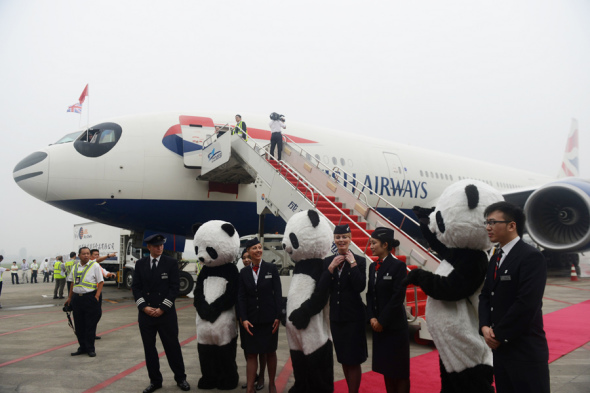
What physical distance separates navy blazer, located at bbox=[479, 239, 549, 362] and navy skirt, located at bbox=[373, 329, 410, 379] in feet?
3.04

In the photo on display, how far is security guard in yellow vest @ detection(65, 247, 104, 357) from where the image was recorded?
5.96 meters

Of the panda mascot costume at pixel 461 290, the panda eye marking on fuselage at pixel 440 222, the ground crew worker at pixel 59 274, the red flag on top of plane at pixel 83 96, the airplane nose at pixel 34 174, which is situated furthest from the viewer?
the ground crew worker at pixel 59 274

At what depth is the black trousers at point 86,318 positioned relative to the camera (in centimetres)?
592

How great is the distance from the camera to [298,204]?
7.23 meters

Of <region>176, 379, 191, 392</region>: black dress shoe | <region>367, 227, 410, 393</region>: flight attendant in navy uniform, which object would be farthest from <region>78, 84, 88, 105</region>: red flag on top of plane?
<region>367, 227, 410, 393</region>: flight attendant in navy uniform

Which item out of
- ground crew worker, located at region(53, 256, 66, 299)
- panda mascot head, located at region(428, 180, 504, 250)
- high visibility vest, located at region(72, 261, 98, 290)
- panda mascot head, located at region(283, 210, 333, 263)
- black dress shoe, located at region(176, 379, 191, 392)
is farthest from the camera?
ground crew worker, located at region(53, 256, 66, 299)

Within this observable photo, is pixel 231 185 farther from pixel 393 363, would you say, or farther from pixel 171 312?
pixel 393 363

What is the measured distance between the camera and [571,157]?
27828 millimetres

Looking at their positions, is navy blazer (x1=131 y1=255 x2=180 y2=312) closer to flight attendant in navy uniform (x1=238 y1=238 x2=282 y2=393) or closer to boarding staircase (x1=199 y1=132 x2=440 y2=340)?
flight attendant in navy uniform (x1=238 y1=238 x2=282 y2=393)

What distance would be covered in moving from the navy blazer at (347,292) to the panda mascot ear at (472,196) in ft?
3.73

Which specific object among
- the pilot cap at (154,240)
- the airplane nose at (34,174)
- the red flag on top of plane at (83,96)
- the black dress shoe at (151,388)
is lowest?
the black dress shoe at (151,388)

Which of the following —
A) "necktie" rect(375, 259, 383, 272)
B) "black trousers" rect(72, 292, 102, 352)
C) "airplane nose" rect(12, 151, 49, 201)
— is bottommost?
"black trousers" rect(72, 292, 102, 352)

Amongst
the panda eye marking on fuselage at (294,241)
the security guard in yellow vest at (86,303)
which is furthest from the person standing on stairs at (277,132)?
the panda eye marking on fuselage at (294,241)

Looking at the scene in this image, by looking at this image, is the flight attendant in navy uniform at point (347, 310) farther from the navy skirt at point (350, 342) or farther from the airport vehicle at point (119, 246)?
the airport vehicle at point (119, 246)
